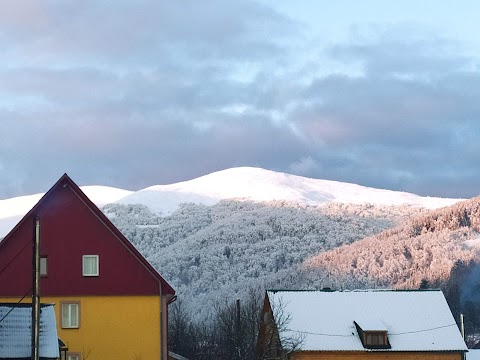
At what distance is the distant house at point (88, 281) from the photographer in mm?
51688

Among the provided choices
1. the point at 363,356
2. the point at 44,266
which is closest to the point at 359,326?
the point at 363,356

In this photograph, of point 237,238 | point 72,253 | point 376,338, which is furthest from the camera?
point 237,238

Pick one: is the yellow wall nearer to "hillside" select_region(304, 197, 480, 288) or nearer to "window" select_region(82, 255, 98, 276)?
"window" select_region(82, 255, 98, 276)

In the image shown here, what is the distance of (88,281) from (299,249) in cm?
11237

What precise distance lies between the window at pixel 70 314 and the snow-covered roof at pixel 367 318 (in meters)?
15.2

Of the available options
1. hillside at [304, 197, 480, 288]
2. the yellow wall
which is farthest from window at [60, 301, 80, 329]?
hillside at [304, 197, 480, 288]

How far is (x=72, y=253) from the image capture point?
52938 millimetres

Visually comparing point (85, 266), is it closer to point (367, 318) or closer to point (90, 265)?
point (90, 265)

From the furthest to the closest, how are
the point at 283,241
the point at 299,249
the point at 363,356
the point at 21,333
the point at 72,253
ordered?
the point at 283,241 → the point at 299,249 → the point at 363,356 → the point at 72,253 → the point at 21,333

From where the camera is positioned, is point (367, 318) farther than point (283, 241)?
No

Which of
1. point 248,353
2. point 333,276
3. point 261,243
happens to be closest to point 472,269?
point 333,276

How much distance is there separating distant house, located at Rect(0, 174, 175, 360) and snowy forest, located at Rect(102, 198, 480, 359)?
185 ft

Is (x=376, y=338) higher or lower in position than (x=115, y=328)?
lower

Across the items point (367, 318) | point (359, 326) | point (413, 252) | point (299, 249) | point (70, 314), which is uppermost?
point (299, 249)
